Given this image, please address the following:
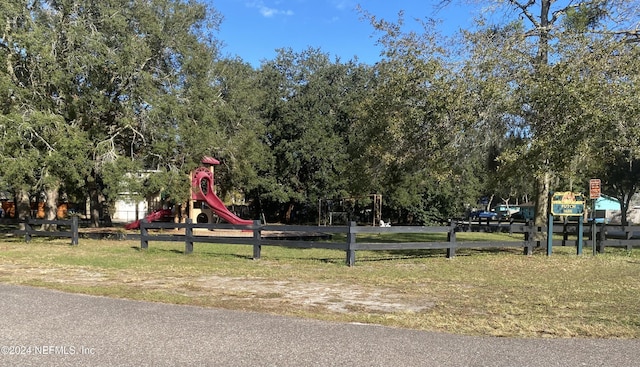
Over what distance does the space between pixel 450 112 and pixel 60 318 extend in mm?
11819

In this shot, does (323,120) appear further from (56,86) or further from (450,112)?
(450,112)

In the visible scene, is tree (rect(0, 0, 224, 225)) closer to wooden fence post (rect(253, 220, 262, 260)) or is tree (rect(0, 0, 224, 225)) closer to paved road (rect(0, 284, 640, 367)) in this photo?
wooden fence post (rect(253, 220, 262, 260))

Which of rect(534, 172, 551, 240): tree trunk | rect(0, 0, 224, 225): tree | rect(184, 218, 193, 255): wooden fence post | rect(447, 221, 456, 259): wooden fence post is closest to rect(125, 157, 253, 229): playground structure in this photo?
rect(0, 0, 224, 225): tree

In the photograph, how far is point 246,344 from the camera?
5816 mm

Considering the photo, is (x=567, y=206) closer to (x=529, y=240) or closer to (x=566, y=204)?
(x=566, y=204)

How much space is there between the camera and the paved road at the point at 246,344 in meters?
5.26

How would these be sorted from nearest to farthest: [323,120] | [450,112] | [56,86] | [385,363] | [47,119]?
[385,363]
[450,112]
[47,119]
[56,86]
[323,120]

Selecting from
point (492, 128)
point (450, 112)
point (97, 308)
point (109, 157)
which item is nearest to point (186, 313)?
point (97, 308)

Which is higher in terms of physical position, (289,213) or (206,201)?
(206,201)

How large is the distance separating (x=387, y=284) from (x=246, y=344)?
524cm

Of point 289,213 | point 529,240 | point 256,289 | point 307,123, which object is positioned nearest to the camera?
point 256,289

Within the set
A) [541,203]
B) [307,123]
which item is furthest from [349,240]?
[307,123]

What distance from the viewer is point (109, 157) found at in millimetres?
21438

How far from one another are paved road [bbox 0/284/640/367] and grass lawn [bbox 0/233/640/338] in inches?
23.9
